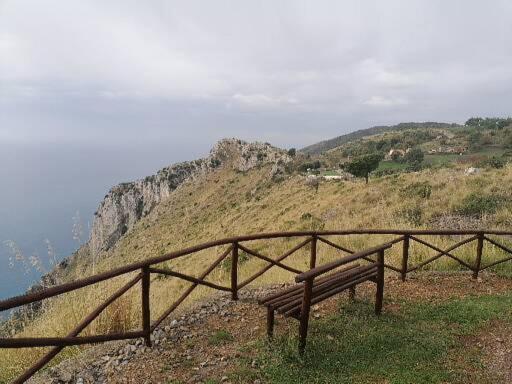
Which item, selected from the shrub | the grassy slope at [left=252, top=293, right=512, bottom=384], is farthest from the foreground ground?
the shrub

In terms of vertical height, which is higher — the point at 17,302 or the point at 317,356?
the point at 17,302

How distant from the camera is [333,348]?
5055 mm

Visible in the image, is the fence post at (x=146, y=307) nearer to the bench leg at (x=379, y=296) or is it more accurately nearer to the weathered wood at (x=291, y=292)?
the weathered wood at (x=291, y=292)

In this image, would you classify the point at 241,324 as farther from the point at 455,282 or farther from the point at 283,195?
the point at 283,195

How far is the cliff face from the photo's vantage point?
200 ft

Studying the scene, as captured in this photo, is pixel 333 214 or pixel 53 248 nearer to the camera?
pixel 53 248

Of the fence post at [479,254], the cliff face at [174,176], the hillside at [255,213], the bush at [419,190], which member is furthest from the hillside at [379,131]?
the fence post at [479,254]

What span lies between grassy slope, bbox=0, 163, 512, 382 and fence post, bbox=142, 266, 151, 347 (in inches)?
26.1

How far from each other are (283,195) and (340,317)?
103ft

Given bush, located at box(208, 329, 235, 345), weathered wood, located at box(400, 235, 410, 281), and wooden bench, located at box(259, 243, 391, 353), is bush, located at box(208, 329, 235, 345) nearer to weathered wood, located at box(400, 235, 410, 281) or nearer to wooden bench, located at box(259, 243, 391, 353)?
wooden bench, located at box(259, 243, 391, 353)

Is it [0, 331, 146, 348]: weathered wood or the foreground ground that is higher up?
[0, 331, 146, 348]: weathered wood

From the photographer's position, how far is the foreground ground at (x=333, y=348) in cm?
455

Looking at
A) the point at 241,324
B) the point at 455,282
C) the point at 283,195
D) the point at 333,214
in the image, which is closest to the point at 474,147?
the point at 283,195

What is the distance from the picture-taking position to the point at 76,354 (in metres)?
5.25
